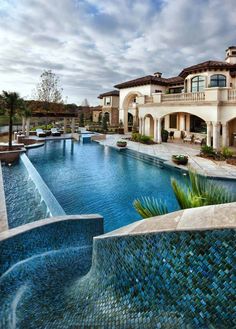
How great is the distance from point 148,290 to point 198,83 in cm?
2726

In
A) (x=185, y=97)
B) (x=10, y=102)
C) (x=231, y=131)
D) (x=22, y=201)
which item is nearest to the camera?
(x=22, y=201)

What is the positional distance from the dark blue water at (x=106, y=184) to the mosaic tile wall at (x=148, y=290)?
380 centimetres

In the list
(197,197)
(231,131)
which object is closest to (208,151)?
(231,131)

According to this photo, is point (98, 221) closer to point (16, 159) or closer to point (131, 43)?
point (16, 159)

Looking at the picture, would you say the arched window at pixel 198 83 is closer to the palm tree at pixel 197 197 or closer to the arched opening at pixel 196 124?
the arched opening at pixel 196 124

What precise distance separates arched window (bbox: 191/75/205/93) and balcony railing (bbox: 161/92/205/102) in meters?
4.26

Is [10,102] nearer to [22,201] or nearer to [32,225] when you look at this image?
[22,201]

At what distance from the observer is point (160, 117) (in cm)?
2525

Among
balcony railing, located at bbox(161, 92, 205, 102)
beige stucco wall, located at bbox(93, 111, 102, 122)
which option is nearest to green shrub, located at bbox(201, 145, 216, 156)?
balcony railing, located at bbox(161, 92, 205, 102)

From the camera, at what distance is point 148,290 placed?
2.72m

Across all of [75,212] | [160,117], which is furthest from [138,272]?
[160,117]

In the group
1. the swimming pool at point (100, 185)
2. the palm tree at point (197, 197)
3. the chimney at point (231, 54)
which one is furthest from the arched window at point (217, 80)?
the palm tree at point (197, 197)

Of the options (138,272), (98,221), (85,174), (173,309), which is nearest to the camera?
(173,309)

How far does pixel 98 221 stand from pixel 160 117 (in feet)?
67.1
